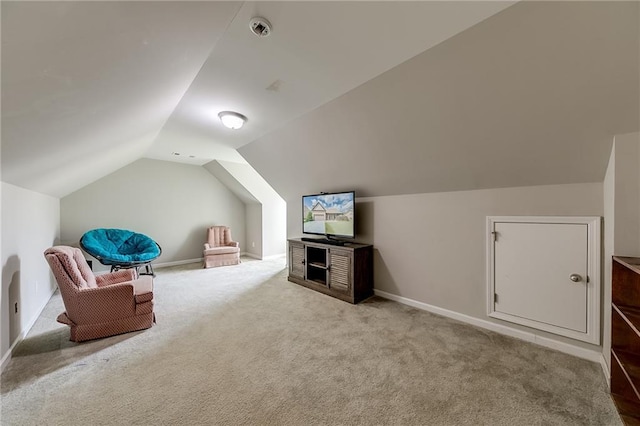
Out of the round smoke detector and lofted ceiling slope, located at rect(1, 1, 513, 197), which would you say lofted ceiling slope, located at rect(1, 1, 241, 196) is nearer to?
lofted ceiling slope, located at rect(1, 1, 513, 197)

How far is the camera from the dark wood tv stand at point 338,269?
327cm

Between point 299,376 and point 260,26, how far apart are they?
2.37 m

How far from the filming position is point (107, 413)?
1.48 meters

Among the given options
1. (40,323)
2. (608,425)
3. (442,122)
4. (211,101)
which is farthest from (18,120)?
(608,425)

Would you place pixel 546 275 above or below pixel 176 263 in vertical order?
above

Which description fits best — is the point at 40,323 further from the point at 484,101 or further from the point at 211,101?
the point at 484,101

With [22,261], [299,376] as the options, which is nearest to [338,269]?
[299,376]

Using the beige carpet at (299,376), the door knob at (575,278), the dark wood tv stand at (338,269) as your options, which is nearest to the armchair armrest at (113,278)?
the beige carpet at (299,376)

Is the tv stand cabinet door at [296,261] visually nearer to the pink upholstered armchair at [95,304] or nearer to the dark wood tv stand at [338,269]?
the dark wood tv stand at [338,269]

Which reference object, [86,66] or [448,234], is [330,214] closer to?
[448,234]

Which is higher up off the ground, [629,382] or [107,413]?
[629,382]

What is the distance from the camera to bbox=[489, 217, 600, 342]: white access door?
2.04 metres

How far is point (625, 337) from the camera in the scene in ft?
5.26

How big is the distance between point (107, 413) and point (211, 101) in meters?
2.59
